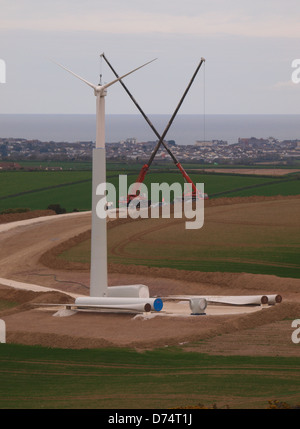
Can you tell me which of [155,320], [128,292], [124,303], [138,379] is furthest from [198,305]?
[138,379]

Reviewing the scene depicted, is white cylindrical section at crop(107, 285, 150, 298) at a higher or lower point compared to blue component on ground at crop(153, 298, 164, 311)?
higher

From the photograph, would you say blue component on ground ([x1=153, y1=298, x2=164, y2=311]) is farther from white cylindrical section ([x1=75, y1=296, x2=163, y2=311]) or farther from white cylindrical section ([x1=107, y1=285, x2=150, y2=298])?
white cylindrical section ([x1=107, y1=285, x2=150, y2=298])
